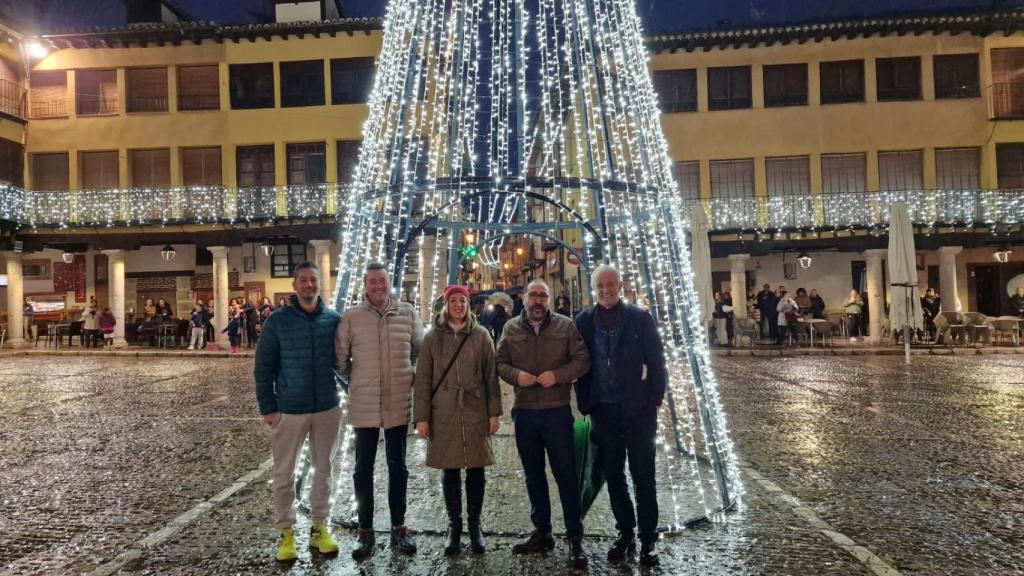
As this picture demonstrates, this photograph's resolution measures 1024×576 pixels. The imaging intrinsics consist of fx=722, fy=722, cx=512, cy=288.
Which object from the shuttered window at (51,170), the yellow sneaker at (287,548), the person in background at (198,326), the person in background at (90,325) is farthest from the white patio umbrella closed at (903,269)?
the shuttered window at (51,170)

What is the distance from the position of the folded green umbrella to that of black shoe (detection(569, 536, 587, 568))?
1.17 ft

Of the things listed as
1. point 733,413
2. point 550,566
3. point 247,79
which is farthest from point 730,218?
point 550,566

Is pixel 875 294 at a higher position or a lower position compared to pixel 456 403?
higher

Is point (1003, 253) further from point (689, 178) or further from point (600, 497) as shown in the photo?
point (600, 497)

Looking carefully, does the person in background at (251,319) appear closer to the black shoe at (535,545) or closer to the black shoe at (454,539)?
the black shoe at (454,539)

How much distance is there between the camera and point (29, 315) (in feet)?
84.3

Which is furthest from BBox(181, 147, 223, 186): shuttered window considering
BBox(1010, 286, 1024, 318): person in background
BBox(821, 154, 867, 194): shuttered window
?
BBox(1010, 286, 1024, 318): person in background

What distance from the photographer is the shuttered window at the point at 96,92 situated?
25.4 meters

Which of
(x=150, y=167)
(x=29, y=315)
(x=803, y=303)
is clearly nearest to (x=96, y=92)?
(x=150, y=167)

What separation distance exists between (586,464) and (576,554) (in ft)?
1.98

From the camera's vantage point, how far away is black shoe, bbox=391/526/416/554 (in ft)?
14.5

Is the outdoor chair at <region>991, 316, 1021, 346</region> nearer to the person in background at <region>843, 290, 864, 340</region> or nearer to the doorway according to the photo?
the person in background at <region>843, 290, 864, 340</region>

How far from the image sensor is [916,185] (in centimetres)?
2373

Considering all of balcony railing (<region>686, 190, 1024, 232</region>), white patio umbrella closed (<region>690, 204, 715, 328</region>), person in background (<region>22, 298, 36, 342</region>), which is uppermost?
balcony railing (<region>686, 190, 1024, 232</region>)
